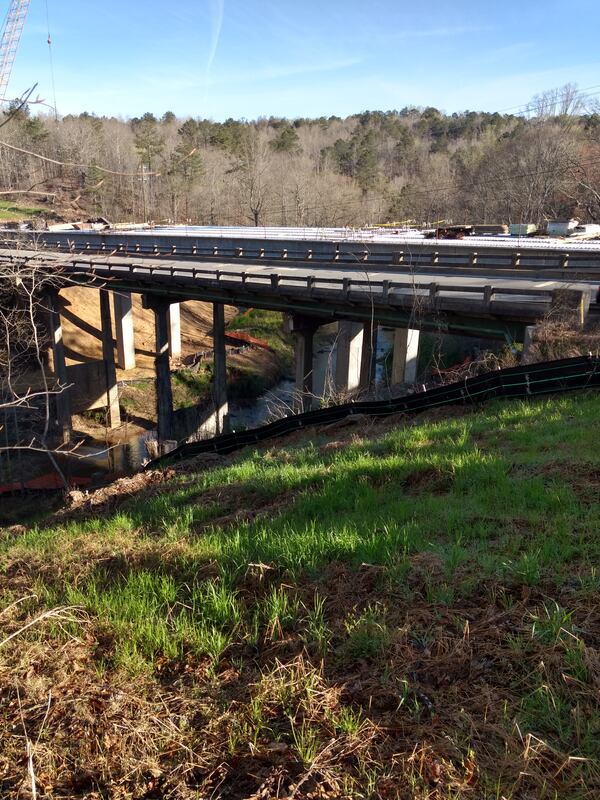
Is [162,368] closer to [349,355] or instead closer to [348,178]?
[349,355]

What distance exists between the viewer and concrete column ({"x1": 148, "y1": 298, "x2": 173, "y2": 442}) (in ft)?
86.4

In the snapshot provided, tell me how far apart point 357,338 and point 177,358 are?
57.3 ft

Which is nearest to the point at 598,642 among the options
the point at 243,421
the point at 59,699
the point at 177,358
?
the point at 59,699

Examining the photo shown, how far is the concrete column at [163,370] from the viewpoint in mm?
26328

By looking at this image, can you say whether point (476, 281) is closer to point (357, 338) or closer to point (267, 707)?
point (357, 338)

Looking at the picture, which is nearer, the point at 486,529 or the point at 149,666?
the point at 149,666

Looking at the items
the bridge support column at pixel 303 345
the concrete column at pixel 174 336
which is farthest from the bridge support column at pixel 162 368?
the concrete column at pixel 174 336

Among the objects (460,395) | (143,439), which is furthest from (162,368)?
(460,395)

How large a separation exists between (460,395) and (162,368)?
1867cm

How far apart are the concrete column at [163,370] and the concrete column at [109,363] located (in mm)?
4313

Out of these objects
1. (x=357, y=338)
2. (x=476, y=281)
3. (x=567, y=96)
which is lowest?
(x=357, y=338)

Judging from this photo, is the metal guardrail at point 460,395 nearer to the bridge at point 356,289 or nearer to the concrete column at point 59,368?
the bridge at point 356,289

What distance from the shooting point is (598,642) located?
3027 millimetres

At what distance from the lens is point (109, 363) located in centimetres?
2948
